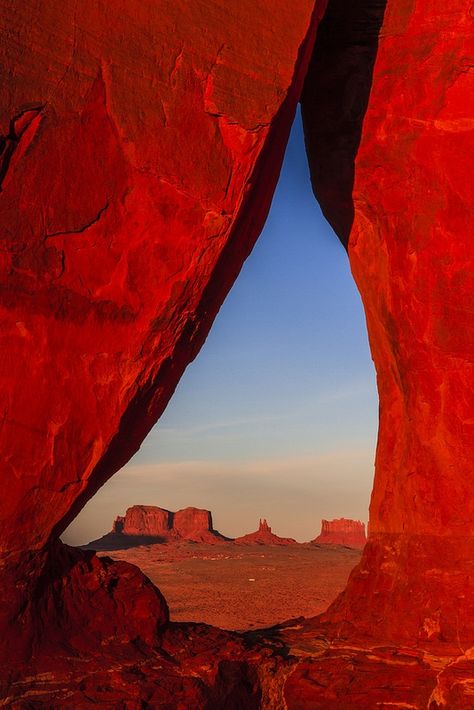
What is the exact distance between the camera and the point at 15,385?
19.2 feet

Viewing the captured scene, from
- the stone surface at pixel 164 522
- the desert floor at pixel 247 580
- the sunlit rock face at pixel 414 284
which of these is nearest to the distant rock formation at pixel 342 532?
the stone surface at pixel 164 522

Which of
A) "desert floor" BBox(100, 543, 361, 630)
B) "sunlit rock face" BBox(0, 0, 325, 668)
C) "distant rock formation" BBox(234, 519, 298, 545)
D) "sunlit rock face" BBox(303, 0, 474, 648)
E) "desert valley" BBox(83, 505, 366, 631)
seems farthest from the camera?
"distant rock formation" BBox(234, 519, 298, 545)

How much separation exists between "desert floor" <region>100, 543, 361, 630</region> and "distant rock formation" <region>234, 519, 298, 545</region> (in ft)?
10.7

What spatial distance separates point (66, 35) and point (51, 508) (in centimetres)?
343

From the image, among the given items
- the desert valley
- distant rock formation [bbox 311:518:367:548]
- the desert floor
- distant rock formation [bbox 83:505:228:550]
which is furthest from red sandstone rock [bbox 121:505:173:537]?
the desert floor

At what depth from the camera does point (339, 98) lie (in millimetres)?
9320

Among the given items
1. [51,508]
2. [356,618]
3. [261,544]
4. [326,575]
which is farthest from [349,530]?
[51,508]

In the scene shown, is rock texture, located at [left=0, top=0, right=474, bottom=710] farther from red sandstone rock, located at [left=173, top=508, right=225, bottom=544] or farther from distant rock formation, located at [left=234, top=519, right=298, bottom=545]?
red sandstone rock, located at [left=173, top=508, right=225, bottom=544]

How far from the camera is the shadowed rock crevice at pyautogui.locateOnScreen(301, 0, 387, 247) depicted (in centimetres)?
909

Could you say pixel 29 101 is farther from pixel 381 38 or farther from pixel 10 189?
pixel 381 38

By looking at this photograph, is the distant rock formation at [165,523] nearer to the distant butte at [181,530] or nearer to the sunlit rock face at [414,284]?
the distant butte at [181,530]

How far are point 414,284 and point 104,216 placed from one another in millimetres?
3637

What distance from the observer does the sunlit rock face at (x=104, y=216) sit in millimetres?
5832

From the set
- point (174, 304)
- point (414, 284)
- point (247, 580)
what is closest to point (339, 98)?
point (414, 284)
